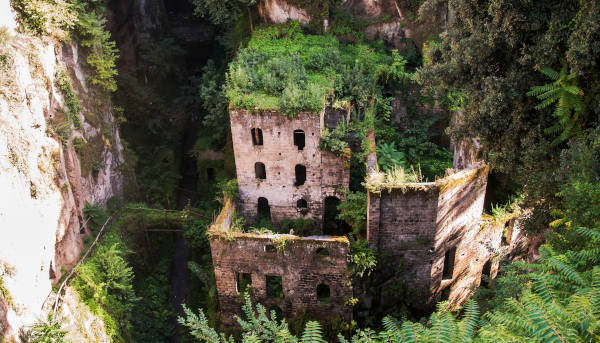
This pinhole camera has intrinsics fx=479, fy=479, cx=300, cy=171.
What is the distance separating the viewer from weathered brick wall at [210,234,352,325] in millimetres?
16547

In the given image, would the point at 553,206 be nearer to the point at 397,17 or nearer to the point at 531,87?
the point at 531,87

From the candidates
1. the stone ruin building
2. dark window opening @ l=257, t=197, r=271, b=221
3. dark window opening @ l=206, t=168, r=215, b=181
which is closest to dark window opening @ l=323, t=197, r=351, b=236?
the stone ruin building

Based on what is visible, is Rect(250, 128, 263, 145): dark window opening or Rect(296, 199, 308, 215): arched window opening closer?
Rect(250, 128, 263, 145): dark window opening

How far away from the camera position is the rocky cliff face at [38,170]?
51.2ft

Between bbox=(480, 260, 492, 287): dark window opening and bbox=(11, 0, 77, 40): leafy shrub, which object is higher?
bbox=(11, 0, 77, 40): leafy shrub

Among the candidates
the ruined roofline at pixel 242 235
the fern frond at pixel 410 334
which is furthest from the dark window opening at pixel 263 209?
the fern frond at pixel 410 334

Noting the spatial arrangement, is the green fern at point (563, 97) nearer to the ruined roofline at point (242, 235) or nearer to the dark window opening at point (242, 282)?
the ruined roofline at point (242, 235)

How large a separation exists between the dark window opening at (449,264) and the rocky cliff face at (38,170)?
581 inches

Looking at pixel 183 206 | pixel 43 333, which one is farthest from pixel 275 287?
pixel 183 206

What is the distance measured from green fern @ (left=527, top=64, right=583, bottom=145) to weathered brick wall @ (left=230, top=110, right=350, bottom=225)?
7808mm

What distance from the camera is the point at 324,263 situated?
54.7 feet

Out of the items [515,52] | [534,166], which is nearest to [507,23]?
[515,52]

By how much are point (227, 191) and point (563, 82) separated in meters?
12.9

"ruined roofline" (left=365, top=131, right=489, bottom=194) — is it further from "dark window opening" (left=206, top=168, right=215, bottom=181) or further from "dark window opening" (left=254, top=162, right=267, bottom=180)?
"dark window opening" (left=206, top=168, right=215, bottom=181)
